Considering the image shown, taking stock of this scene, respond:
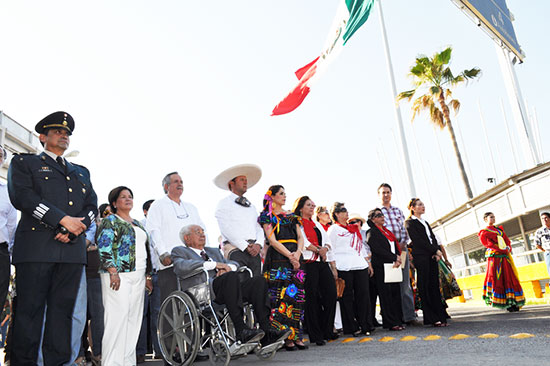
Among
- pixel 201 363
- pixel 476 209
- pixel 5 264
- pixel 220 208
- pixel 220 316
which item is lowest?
pixel 201 363

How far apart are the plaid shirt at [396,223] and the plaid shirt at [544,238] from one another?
11.4 feet

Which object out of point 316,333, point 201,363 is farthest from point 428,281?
point 201,363

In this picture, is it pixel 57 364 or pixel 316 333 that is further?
pixel 316 333

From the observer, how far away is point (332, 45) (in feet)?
38.4

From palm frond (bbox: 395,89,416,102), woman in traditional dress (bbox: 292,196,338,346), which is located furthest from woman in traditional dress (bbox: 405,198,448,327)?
palm frond (bbox: 395,89,416,102)

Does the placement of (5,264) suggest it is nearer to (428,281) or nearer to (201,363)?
(201,363)

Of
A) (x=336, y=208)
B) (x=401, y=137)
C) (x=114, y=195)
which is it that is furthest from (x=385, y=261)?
(x=401, y=137)

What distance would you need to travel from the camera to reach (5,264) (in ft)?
13.6

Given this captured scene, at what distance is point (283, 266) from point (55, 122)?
2755mm

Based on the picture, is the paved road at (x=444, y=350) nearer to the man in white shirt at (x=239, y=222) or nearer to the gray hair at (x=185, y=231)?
the man in white shirt at (x=239, y=222)

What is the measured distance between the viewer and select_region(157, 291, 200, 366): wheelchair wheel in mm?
4195

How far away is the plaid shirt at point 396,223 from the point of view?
24.5 feet

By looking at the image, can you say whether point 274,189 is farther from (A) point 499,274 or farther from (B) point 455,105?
(B) point 455,105

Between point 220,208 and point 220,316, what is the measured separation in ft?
5.51
